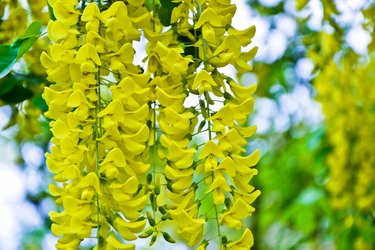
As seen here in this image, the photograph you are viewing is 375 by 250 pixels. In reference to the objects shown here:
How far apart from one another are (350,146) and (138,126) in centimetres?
147

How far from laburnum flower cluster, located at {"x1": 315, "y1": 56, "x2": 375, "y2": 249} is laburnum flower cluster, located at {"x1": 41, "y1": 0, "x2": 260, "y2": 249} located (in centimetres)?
130

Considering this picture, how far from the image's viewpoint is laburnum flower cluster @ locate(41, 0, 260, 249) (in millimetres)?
731

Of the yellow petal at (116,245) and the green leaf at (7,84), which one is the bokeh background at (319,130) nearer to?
the green leaf at (7,84)

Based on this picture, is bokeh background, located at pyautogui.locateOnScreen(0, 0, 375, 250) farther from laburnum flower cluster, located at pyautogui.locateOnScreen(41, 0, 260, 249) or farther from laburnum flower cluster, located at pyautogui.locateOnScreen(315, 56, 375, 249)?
laburnum flower cluster, located at pyautogui.locateOnScreen(41, 0, 260, 249)

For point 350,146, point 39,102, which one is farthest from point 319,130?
point 39,102

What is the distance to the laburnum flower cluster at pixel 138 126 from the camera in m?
0.73

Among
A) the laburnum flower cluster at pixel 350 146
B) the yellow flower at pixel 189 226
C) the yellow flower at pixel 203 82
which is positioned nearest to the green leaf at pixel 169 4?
the yellow flower at pixel 203 82

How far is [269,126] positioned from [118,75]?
213 cm

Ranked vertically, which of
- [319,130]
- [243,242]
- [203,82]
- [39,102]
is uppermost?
[203,82]

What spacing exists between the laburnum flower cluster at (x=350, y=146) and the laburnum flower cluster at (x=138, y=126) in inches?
51.2

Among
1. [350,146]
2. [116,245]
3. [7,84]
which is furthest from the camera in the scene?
[350,146]

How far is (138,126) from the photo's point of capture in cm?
75

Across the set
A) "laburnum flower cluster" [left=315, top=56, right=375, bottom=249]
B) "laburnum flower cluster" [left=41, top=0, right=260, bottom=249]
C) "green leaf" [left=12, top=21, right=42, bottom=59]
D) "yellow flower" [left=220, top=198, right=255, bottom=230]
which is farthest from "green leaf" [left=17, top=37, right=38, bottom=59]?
"laburnum flower cluster" [left=315, top=56, right=375, bottom=249]

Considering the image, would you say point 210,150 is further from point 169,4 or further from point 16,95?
point 16,95
